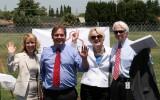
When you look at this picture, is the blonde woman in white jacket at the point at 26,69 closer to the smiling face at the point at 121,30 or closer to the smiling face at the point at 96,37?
the smiling face at the point at 96,37

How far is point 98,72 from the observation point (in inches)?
288

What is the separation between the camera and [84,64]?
7.01m

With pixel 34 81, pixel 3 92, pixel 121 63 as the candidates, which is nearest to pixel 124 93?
pixel 121 63

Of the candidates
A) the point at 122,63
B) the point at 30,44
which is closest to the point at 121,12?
the point at 30,44

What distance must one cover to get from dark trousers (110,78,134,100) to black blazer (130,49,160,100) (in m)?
0.67

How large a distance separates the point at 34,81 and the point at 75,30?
6317 millimetres

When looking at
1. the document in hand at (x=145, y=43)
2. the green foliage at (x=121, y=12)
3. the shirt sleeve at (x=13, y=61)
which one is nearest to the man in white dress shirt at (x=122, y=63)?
the document in hand at (x=145, y=43)

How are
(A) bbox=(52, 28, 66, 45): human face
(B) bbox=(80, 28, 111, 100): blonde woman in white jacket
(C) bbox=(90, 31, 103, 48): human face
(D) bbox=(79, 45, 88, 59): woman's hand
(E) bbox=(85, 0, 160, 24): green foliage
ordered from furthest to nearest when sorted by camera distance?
(E) bbox=(85, 0, 160, 24): green foliage
(B) bbox=(80, 28, 111, 100): blonde woman in white jacket
(C) bbox=(90, 31, 103, 48): human face
(A) bbox=(52, 28, 66, 45): human face
(D) bbox=(79, 45, 88, 59): woman's hand

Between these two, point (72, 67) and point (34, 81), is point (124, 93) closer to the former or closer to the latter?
point (72, 67)

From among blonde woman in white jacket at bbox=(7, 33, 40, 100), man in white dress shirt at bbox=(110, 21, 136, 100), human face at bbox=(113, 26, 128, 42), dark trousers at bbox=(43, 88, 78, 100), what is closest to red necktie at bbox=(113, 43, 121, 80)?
man in white dress shirt at bbox=(110, 21, 136, 100)

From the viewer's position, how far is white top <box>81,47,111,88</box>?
7266 millimetres

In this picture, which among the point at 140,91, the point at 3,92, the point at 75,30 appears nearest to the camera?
the point at 140,91

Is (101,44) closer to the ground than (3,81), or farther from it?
farther from it

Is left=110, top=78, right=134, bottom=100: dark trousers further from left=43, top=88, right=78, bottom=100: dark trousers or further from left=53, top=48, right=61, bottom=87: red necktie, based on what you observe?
left=53, top=48, right=61, bottom=87: red necktie
